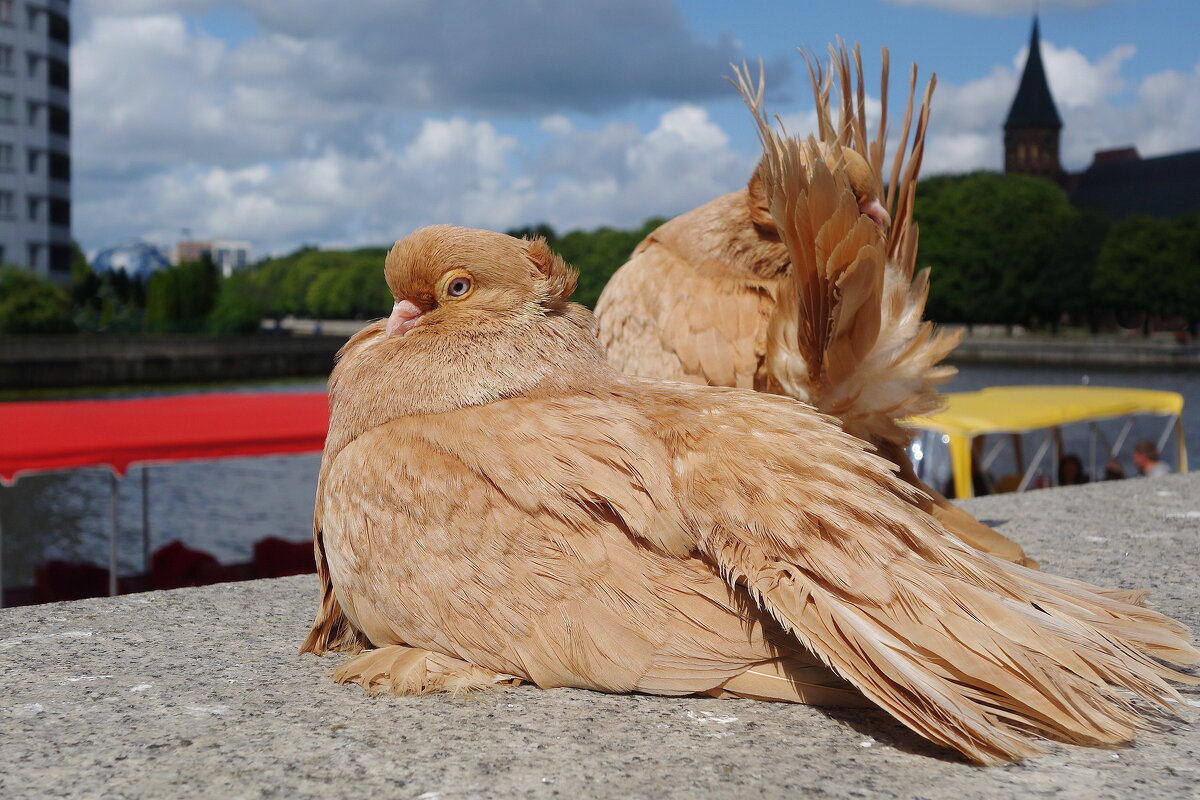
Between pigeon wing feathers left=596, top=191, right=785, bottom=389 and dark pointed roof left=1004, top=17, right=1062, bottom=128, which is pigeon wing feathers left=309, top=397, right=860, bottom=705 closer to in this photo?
pigeon wing feathers left=596, top=191, right=785, bottom=389

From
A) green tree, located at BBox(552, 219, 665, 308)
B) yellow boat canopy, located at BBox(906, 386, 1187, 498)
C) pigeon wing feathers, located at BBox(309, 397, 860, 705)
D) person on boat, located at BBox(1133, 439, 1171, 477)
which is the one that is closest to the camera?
pigeon wing feathers, located at BBox(309, 397, 860, 705)

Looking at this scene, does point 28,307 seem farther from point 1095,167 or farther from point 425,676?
point 1095,167

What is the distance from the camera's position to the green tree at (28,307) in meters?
53.5

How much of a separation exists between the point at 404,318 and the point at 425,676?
1.10 meters

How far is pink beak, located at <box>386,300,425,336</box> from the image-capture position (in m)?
3.59

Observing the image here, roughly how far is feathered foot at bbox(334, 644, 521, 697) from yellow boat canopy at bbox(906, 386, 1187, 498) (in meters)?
11.7

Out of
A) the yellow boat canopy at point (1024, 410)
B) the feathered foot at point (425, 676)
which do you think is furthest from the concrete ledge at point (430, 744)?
the yellow boat canopy at point (1024, 410)

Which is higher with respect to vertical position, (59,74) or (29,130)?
(59,74)

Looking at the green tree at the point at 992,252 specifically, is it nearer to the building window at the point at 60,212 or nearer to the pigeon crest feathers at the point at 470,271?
the building window at the point at 60,212

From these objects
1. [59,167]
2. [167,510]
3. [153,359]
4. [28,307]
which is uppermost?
[59,167]

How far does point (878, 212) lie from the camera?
466 cm

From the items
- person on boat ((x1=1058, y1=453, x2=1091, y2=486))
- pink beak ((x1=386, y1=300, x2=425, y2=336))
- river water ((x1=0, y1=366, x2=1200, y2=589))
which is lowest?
river water ((x1=0, y1=366, x2=1200, y2=589))

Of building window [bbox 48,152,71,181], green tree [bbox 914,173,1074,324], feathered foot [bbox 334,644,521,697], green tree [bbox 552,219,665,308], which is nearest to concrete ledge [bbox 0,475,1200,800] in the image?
feathered foot [bbox 334,644,521,697]

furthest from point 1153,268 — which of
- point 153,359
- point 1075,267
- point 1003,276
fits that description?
point 153,359
